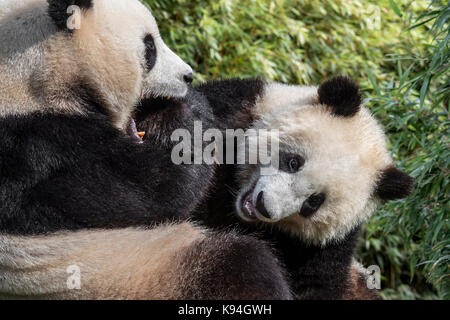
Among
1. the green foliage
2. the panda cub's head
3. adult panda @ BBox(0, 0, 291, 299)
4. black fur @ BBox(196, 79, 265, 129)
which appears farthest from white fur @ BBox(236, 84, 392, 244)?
the green foliage

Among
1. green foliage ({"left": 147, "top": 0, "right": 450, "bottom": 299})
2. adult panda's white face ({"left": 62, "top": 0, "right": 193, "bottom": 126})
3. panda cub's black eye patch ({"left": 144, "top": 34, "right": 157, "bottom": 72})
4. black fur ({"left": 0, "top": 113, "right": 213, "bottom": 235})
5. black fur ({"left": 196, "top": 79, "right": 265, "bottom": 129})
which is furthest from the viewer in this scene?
green foliage ({"left": 147, "top": 0, "right": 450, "bottom": 299})

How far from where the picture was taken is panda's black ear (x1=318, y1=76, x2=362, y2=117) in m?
4.01

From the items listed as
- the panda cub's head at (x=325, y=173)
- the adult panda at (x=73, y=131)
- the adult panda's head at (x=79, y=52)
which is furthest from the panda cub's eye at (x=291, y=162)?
the adult panda's head at (x=79, y=52)

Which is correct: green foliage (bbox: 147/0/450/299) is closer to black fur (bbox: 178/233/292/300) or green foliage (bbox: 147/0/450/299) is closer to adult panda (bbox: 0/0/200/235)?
black fur (bbox: 178/233/292/300)

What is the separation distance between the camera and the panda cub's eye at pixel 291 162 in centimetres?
394

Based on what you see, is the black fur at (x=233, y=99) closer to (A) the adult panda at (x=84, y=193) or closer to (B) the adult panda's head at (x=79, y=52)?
(B) the adult panda's head at (x=79, y=52)

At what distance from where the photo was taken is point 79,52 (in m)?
3.36

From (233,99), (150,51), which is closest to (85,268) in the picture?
(150,51)

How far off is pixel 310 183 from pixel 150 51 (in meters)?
1.21

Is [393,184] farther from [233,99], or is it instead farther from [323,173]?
[233,99]

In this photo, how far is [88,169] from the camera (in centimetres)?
320

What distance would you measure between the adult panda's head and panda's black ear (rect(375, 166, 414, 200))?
1.54 m
